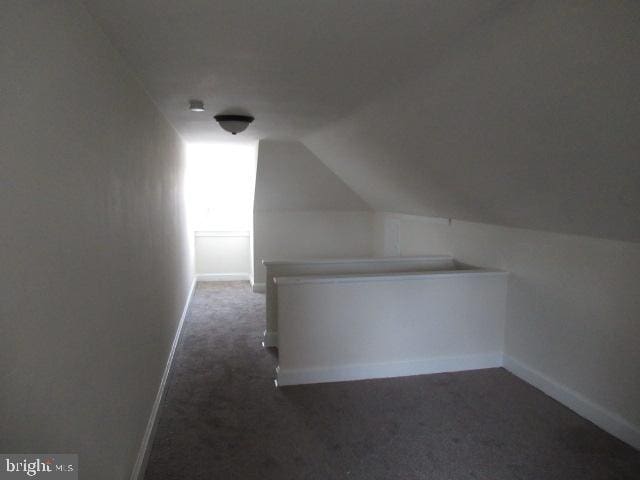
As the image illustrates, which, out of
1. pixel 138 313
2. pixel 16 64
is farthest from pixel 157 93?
pixel 16 64

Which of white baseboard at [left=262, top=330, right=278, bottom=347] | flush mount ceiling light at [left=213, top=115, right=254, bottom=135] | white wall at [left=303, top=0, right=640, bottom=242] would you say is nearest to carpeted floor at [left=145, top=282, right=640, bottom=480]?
white baseboard at [left=262, top=330, right=278, bottom=347]

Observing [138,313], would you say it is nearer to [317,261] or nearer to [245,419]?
[245,419]

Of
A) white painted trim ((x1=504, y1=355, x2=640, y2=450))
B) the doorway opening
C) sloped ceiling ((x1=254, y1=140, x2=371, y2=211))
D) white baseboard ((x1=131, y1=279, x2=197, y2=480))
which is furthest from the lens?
the doorway opening

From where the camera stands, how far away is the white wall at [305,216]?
5.56 metres

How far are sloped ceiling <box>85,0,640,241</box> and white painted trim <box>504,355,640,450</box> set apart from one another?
3.78ft

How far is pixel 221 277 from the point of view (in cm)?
717

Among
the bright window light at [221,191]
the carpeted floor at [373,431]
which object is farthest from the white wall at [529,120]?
the bright window light at [221,191]

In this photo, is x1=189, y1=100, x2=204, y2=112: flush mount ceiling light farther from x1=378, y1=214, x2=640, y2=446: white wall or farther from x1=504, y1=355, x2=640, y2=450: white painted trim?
x1=504, y1=355, x2=640, y2=450: white painted trim

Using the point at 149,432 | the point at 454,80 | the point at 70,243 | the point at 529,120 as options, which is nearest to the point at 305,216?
the point at 149,432

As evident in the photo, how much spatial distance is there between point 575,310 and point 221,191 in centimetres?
566

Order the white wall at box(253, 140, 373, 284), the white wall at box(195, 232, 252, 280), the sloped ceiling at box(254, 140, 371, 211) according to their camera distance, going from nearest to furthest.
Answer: the sloped ceiling at box(254, 140, 371, 211)
the white wall at box(253, 140, 373, 284)
the white wall at box(195, 232, 252, 280)

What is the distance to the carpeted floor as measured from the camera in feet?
7.63

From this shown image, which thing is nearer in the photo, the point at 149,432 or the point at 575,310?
the point at 149,432

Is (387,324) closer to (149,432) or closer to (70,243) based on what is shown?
(149,432)
